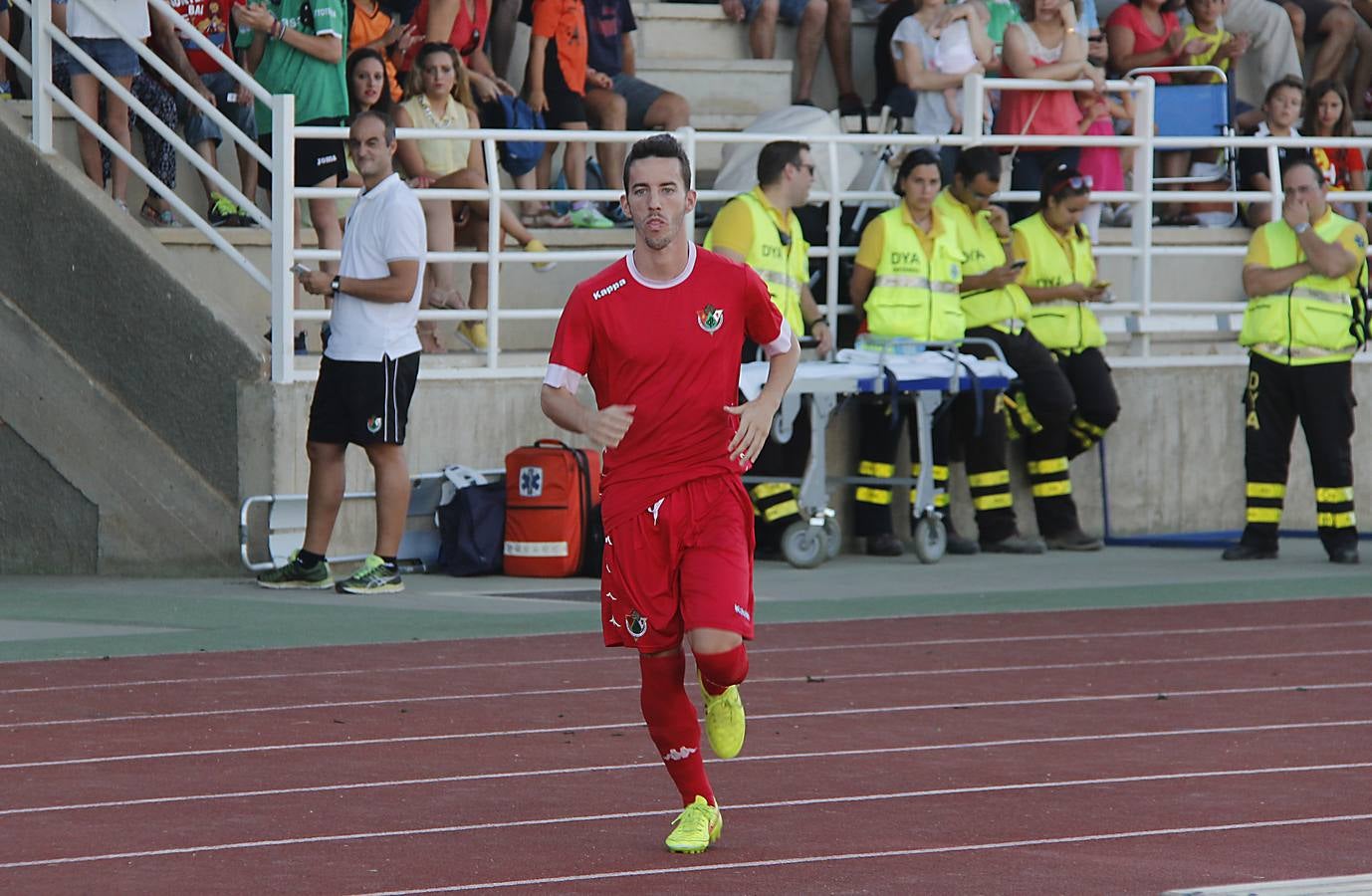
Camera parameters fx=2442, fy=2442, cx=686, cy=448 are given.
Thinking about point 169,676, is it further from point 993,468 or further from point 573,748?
point 993,468

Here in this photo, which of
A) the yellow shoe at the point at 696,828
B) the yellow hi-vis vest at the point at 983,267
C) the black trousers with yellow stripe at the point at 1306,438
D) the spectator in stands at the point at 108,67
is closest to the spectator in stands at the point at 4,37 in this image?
the spectator in stands at the point at 108,67

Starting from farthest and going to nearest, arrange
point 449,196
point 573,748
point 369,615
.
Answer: point 449,196, point 369,615, point 573,748

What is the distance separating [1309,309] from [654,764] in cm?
758

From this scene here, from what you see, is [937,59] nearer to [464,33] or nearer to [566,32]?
[566,32]

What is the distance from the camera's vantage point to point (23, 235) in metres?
13.9

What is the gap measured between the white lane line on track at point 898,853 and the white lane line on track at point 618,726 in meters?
2.17

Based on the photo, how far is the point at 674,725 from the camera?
6.58 metres

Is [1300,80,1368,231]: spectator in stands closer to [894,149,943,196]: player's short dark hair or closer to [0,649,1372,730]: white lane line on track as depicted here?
[894,149,943,196]: player's short dark hair

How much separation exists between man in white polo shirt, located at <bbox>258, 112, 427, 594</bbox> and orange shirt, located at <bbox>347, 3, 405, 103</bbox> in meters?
3.14

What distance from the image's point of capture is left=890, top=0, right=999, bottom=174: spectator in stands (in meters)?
16.3

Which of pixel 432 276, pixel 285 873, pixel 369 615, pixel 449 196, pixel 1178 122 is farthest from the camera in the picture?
pixel 1178 122

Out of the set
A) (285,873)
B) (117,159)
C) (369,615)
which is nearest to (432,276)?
(117,159)

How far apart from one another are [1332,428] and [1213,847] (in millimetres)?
8223

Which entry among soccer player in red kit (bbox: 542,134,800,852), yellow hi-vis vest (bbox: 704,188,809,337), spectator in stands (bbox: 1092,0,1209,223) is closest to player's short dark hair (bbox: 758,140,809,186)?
yellow hi-vis vest (bbox: 704,188,809,337)
